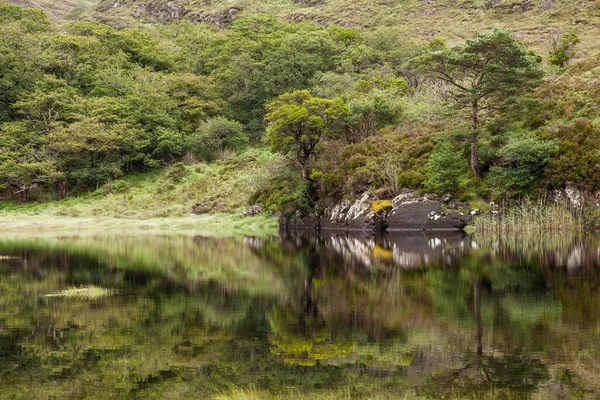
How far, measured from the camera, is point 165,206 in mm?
58500

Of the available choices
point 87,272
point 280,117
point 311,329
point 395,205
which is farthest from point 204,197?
point 311,329

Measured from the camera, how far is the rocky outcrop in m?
38.0

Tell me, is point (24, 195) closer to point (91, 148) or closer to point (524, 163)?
point (91, 148)

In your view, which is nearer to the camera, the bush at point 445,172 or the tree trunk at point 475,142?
the bush at point 445,172

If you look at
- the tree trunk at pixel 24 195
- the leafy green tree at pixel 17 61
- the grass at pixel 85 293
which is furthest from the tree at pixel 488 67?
the leafy green tree at pixel 17 61

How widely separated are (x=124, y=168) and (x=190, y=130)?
8.89 metres

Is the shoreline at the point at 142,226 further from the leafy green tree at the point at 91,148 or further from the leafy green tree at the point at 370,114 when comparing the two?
the leafy green tree at the point at 91,148

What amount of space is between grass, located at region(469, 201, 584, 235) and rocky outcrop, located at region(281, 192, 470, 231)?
291 centimetres

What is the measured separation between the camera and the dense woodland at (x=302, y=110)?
37.8 metres

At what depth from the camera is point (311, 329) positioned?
12781 millimetres

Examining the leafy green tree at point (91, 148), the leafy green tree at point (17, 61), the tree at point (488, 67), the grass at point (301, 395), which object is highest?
the leafy green tree at point (17, 61)

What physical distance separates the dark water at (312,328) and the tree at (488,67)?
51.8 ft

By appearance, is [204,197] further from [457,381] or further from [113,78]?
[457,381]

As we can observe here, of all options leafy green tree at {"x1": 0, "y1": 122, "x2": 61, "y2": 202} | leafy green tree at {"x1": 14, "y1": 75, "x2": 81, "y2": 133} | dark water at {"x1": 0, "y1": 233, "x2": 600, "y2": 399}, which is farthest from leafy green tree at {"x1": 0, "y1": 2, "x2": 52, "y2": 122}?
dark water at {"x1": 0, "y1": 233, "x2": 600, "y2": 399}
